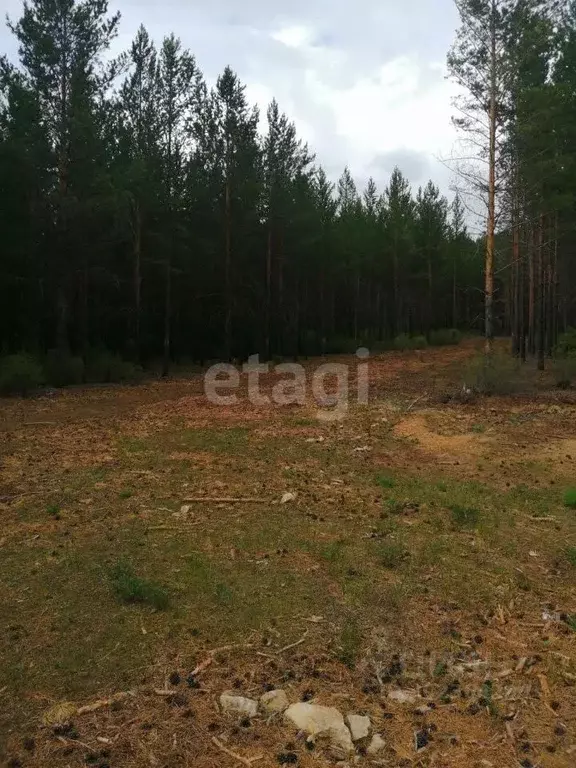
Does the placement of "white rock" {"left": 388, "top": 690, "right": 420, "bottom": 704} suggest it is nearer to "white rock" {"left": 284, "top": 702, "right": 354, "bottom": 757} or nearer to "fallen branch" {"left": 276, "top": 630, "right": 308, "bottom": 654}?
"white rock" {"left": 284, "top": 702, "right": 354, "bottom": 757}

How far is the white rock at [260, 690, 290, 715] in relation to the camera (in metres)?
2.97

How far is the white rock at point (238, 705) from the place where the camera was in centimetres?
295

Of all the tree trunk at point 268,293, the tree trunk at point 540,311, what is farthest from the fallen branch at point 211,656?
the tree trunk at point 268,293

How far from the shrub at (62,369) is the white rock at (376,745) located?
1641 centimetres

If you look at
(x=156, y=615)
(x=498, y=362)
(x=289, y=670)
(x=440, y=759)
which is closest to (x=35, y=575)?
(x=156, y=615)

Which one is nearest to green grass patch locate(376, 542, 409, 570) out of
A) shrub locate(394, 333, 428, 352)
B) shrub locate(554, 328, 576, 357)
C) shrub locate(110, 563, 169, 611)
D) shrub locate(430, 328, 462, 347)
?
shrub locate(110, 563, 169, 611)

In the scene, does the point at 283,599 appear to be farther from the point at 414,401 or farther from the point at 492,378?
the point at 492,378

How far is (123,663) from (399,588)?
2097 millimetres

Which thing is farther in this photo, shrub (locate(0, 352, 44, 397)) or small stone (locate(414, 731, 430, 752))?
shrub (locate(0, 352, 44, 397))

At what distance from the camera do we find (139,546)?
505 cm

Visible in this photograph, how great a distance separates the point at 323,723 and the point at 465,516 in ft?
11.5

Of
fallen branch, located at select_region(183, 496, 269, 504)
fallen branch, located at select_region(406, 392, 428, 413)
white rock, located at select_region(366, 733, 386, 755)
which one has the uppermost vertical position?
fallen branch, located at select_region(406, 392, 428, 413)

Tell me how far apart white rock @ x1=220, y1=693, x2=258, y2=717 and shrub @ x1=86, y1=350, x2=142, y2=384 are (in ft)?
55.2

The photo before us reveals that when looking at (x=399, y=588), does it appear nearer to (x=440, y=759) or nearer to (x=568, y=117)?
(x=440, y=759)
